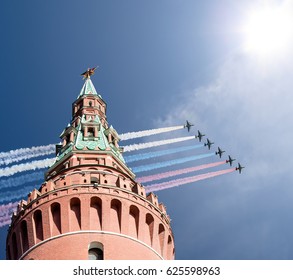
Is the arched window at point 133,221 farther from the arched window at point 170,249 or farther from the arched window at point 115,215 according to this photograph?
the arched window at point 170,249

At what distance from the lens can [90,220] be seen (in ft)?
153

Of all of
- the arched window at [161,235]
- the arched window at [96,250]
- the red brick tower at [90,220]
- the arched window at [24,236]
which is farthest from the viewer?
the arched window at [161,235]

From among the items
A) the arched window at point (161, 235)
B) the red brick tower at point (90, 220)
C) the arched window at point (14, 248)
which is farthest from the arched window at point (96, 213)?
the arched window at point (14, 248)

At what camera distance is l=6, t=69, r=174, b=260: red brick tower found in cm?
4575

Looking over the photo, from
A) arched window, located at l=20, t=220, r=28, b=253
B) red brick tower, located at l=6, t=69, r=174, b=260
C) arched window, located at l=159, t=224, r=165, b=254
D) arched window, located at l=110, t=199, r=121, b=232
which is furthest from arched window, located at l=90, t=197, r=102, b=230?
arched window, located at l=159, t=224, r=165, b=254

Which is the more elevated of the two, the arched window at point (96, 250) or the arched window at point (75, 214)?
the arched window at point (75, 214)

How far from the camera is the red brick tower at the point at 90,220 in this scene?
45750 millimetres

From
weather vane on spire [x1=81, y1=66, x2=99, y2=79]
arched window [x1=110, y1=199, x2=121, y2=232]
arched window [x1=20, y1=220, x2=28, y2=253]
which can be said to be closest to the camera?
arched window [x1=110, y1=199, x2=121, y2=232]

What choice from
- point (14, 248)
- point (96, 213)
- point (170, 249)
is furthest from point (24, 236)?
point (170, 249)

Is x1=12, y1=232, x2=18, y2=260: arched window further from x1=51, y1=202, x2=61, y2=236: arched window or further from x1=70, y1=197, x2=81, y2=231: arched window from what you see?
x1=70, y1=197, x2=81, y2=231: arched window

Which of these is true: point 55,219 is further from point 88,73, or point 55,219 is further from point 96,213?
point 88,73

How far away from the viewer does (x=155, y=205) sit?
2002 inches

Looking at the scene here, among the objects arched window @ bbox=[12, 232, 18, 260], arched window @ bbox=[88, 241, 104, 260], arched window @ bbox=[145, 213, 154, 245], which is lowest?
arched window @ bbox=[88, 241, 104, 260]

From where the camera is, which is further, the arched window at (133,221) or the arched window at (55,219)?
the arched window at (133,221)
